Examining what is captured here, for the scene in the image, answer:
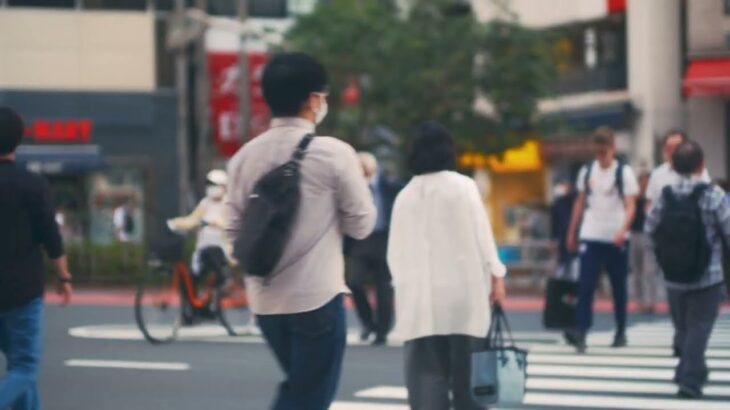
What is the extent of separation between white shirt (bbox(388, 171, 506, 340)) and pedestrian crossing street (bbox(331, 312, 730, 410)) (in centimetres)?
239

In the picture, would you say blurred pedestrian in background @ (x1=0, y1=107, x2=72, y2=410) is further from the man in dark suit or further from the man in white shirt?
the man in dark suit

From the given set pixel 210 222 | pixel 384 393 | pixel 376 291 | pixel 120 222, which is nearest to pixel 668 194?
pixel 384 393

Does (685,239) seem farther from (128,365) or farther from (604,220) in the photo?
(128,365)

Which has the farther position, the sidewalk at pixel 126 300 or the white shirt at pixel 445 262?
the sidewalk at pixel 126 300

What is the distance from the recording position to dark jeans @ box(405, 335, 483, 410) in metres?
7.68

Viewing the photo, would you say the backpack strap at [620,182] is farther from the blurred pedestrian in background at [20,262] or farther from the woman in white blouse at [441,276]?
the blurred pedestrian in background at [20,262]

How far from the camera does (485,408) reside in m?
7.73

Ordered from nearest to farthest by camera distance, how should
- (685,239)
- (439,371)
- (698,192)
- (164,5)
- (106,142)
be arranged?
1. (439,371)
2. (685,239)
3. (698,192)
4. (106,142)
5. (164,5)

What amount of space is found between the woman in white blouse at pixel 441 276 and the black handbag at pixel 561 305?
5458 millimetres

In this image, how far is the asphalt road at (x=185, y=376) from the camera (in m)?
10.4

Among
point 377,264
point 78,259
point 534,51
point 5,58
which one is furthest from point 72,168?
point 377,264

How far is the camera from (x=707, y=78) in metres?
32.7

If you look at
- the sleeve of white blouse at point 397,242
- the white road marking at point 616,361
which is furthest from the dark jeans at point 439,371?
the white road marking at point 616,361

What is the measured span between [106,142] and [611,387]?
33445 millimetres
